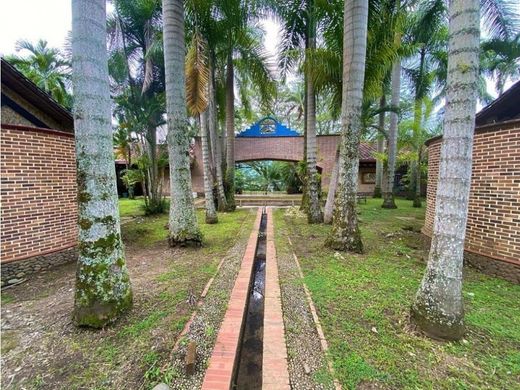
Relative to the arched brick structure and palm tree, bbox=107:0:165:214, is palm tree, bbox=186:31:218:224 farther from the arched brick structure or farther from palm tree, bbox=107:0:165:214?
the arched brick structure

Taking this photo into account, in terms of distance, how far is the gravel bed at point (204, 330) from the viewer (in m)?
2.01

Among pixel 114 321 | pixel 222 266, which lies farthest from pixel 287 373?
pixel 222 266

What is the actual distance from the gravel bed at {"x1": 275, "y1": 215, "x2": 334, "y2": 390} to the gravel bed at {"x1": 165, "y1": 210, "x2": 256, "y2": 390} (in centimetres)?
76

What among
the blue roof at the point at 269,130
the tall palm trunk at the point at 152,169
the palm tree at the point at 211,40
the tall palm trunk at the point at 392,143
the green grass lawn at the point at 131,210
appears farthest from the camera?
the blue roof at the point at 269,130

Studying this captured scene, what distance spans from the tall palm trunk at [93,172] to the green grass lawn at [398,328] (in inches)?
97.5

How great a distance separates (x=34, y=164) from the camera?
4.39m

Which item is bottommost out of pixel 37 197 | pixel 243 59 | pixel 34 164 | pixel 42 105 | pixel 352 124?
pixel 37 197

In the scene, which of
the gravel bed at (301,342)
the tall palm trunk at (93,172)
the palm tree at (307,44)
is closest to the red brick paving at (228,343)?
the gravel bed at (301,342)

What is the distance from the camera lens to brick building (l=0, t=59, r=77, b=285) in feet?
13.5

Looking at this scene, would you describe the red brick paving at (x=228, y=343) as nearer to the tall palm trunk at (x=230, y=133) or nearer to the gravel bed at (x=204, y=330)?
the gravel bed at (x=204, y=330)

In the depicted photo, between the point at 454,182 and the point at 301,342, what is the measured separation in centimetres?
216

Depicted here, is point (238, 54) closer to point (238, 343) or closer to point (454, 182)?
point (454, 182)

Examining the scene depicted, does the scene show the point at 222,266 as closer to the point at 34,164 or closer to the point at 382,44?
the point at 34,164

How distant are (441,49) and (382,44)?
27.0 feet
